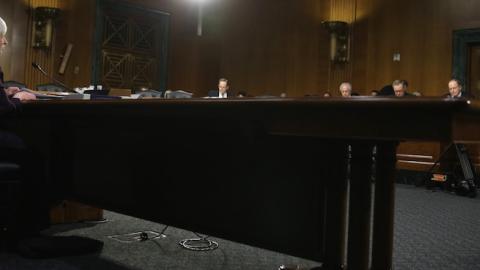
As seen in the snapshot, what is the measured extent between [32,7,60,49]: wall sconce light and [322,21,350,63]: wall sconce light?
14.0ft

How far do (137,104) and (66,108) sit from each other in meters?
0.62

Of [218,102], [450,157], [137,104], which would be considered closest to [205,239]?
[137,104]

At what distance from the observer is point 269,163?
180 cm

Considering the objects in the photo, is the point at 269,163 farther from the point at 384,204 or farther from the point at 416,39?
the point at 416,39

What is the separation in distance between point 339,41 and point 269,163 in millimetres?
6564

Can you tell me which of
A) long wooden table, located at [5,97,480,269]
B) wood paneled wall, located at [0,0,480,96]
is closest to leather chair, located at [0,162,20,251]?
long wooden table, located at [5,97,480,269]

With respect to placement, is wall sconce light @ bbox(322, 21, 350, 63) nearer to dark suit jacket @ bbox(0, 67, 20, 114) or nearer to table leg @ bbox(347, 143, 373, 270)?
dark suit jacket @ bbox(0, 67, 20, 114)

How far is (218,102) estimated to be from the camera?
1653 mm

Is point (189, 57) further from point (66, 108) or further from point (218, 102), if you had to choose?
point (218, 102)

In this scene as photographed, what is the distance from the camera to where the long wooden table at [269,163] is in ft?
4.51

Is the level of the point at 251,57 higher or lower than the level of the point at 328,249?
higher

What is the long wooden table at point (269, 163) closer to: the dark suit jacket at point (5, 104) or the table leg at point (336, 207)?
the table leg at point (336, 207)

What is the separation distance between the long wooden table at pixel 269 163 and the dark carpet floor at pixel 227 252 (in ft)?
1.00

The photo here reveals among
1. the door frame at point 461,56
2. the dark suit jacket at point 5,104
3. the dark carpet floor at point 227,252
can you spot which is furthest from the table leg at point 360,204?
the door frame at point 461,56
